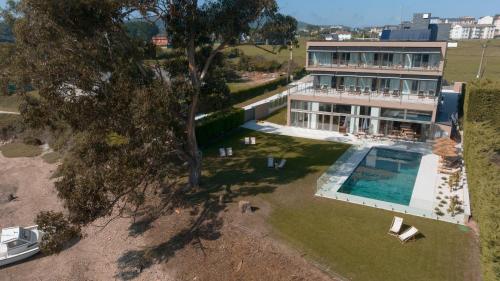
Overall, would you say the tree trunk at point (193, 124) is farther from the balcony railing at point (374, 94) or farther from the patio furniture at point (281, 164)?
the balcony railing at point (374, 94)

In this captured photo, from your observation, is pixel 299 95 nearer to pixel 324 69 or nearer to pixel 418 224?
pixel 324 69

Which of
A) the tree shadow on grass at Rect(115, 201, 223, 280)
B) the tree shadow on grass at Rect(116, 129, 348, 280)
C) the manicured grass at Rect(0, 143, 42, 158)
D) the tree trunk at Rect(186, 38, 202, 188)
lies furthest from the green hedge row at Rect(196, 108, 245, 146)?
the manicured grass at Rect(0, 143, 42, 158)

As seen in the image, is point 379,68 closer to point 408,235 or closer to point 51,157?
point 408,235

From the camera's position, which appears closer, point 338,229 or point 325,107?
point 338,229

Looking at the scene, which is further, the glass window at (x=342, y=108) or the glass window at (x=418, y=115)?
the glass window at (x=342, y=108)

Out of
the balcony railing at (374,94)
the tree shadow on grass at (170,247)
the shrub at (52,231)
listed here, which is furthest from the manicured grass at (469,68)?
the shrub at (52,231)

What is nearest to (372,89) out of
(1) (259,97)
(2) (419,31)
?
(2) (419,31)

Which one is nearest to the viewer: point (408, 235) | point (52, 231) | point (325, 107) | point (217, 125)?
point (52, 231)

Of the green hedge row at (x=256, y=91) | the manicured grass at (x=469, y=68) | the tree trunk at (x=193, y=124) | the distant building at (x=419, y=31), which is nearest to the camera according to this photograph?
the tree trunk at (x=193, y=124)
